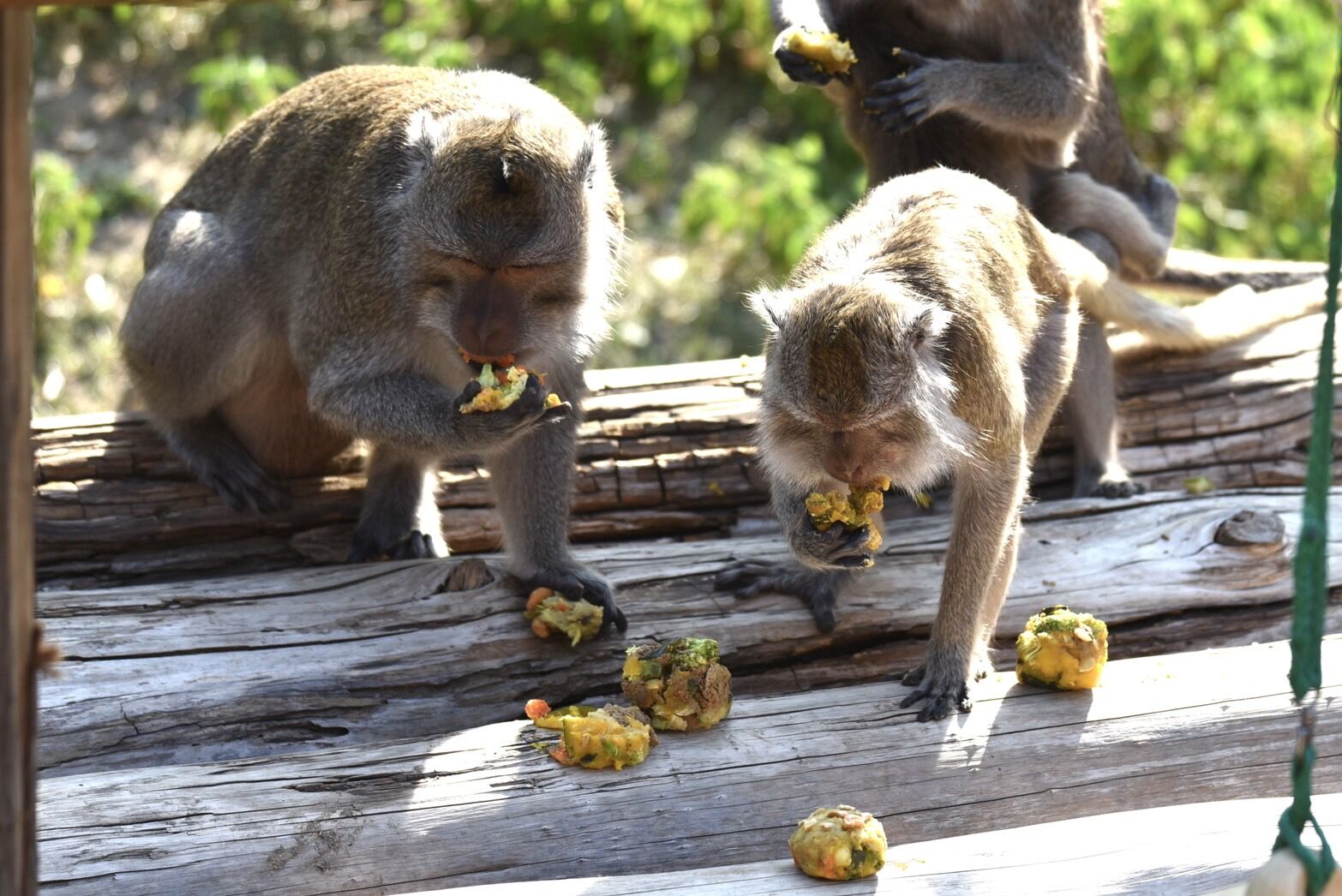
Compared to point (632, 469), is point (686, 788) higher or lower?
higher

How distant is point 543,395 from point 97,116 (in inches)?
294

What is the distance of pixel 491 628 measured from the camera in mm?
5250

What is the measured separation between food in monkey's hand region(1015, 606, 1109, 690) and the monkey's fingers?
2617 millimetres

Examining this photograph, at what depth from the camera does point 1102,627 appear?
4777 millimetres

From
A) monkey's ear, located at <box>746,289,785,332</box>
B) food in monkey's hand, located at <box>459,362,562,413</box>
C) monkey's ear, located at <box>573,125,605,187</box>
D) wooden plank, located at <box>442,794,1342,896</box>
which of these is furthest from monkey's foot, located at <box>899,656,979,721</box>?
monkey's ear, located at <box>573,125,605,187</box>

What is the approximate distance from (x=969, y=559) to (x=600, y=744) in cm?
146

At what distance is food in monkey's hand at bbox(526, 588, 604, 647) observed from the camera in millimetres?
5160

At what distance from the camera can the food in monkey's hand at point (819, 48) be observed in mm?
6055

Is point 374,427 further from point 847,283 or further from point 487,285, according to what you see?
point 847,283

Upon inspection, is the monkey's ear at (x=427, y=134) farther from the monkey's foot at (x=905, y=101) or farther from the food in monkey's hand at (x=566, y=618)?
the monkey's foot at (x=905, y=101)

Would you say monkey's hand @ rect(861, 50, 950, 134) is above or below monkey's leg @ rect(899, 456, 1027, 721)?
above

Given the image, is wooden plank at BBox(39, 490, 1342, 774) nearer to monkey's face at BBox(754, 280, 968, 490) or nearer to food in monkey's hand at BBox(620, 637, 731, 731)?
food in monkey's hand at BBox(620, 637, 731, 731)

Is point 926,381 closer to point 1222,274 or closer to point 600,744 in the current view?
point 600,744

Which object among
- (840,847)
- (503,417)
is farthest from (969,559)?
(503,417)
